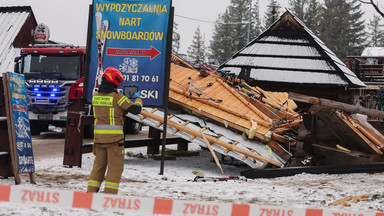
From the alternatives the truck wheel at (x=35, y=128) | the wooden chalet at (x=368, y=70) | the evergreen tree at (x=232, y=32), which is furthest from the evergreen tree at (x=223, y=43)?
the truck wheel at (x=35, y=128)

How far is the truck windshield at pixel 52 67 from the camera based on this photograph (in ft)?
53.7

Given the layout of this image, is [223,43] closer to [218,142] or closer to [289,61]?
[289,61]

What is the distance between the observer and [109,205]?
172 inches

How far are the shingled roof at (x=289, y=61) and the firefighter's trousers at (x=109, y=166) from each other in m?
13.5

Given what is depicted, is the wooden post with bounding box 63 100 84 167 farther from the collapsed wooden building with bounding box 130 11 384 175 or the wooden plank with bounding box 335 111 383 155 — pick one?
the wooden plank with bounding box 335 111 383 155

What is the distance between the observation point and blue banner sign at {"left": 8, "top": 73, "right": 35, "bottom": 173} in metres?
7.77

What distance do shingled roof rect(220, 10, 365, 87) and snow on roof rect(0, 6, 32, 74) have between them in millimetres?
15749

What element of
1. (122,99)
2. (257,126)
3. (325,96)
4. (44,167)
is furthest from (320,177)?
(325,96)

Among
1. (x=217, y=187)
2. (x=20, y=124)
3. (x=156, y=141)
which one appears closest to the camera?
(x=20, y=124)

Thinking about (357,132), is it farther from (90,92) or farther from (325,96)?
(325,96)

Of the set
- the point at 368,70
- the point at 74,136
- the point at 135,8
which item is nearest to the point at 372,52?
the point at 368,70

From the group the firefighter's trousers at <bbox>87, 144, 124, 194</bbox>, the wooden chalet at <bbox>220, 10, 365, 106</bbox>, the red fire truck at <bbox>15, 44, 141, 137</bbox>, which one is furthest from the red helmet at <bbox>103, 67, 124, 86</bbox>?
the wooden chalet at <bbox>220, 10, 365, 106</bbox>

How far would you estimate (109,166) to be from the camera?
21.3ft

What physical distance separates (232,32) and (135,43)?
71853 mm
